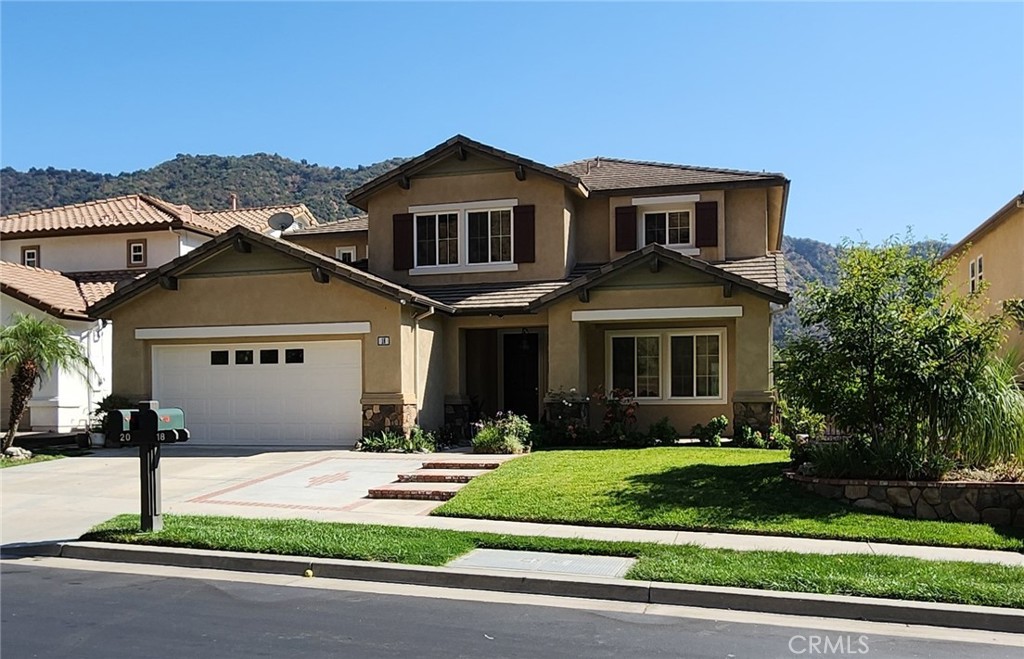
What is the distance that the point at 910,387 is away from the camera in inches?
474

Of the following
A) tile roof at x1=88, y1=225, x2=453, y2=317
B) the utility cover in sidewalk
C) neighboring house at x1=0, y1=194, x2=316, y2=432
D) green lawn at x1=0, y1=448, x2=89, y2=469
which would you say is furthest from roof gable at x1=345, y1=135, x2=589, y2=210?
the utility cover in sidewalk

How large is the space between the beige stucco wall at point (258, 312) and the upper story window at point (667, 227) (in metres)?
6.98

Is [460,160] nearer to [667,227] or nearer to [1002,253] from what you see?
[667,227]

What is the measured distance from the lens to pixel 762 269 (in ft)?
68.4

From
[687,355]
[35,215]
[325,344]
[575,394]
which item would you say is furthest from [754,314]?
[35,215]

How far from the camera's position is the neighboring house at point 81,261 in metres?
24.3

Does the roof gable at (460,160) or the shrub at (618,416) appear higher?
the roof gable at (460,160)

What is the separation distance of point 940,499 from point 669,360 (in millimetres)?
9680

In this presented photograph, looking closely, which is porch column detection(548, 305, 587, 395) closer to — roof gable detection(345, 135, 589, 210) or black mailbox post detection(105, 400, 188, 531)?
roof gable detection(345, 135, 589, 210)

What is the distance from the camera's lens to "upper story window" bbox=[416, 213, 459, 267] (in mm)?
22609

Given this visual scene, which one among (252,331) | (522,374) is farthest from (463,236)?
(252,331)

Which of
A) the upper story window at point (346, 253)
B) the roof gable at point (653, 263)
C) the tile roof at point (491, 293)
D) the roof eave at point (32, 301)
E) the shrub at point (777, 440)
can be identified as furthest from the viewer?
the upper story window at point (346, 253)

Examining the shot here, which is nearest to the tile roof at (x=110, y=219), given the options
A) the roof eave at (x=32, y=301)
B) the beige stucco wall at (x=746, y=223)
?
the roof eave at (x=32, y=301)
